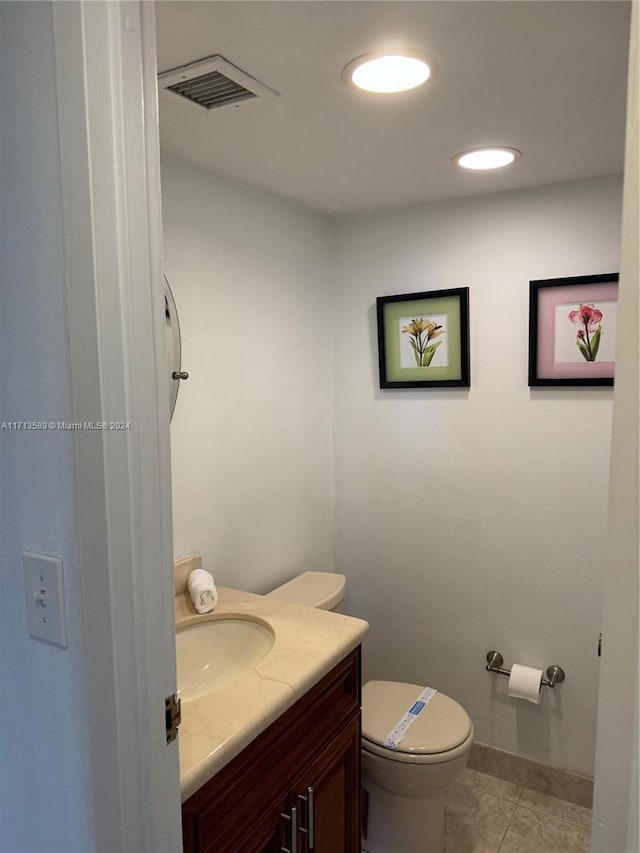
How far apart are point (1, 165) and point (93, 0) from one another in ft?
0.81

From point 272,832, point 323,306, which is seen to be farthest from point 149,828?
point 323,306

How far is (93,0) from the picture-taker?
0.69 meters

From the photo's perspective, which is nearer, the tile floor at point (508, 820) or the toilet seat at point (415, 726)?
the toilet seat at point (415, 726)

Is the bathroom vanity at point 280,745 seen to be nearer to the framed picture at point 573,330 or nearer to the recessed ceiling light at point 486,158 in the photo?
the framed picture at point 573,330

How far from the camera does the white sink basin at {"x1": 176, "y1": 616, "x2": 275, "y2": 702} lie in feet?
4.92

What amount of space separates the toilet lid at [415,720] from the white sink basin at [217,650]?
0.55 meters

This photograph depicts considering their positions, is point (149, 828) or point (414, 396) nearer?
point (149, 828)

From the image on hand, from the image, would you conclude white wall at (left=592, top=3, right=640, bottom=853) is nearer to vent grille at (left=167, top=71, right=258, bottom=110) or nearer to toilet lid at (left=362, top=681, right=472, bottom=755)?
vent grille at (left=167, top=71, right=258, bottom=110)

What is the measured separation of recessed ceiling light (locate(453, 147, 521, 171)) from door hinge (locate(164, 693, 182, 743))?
1549 millimetres

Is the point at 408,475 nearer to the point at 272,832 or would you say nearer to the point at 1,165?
the point at 272,832

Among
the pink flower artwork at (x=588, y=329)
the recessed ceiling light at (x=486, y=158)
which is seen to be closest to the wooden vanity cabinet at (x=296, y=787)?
the pink flower artwork at (x=588, y=329)

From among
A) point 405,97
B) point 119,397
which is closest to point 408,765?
point 119,397

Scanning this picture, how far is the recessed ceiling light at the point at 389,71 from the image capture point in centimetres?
113

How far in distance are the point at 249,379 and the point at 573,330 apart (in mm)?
1115
